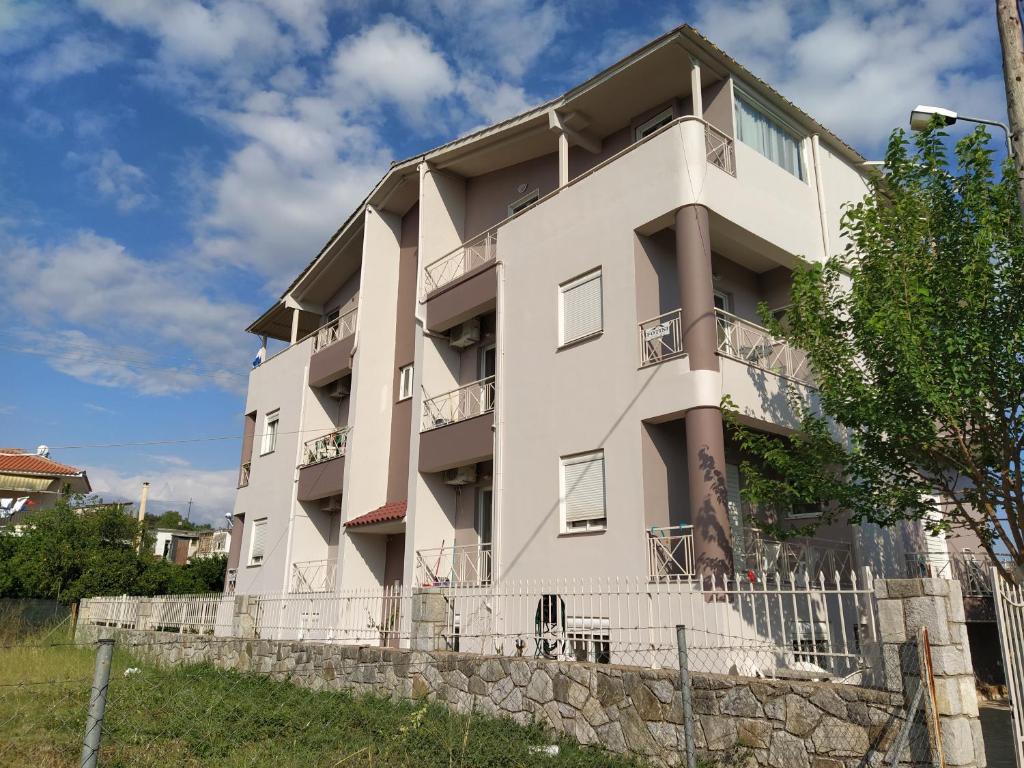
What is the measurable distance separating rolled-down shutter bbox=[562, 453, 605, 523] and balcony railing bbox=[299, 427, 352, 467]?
26.4 feet

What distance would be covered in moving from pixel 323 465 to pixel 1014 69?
17555mm

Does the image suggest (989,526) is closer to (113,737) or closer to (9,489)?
(113,737)

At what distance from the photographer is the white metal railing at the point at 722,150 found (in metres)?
13.6

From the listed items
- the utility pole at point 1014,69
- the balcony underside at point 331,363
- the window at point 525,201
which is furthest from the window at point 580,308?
the balcony underside at point 331,363

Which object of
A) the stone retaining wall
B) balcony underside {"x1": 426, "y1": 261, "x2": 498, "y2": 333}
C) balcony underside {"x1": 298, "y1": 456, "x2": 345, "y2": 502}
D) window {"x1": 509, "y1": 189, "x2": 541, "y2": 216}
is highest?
window {"x1": 509, "y1": 189, "x2": 541, "y2": 216}

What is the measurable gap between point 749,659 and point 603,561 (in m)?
2.97

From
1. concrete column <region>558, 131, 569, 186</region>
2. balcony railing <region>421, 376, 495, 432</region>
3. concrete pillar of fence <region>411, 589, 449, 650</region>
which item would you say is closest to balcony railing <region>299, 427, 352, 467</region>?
balcony railing <region>421, 376, 495, 432</region>

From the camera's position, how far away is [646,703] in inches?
316

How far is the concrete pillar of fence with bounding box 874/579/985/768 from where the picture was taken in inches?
234

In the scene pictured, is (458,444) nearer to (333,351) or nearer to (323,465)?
(323,465)

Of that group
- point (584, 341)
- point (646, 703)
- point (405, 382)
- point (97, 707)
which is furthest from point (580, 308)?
point (97, 707)

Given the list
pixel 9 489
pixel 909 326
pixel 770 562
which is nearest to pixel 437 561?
pixel 770 562

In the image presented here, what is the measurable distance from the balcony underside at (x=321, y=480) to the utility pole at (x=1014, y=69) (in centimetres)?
1617

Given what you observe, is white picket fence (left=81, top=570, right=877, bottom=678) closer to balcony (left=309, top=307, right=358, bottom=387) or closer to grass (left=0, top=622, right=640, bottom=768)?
grass (left=0, top=622, right=640, bottom=768)
